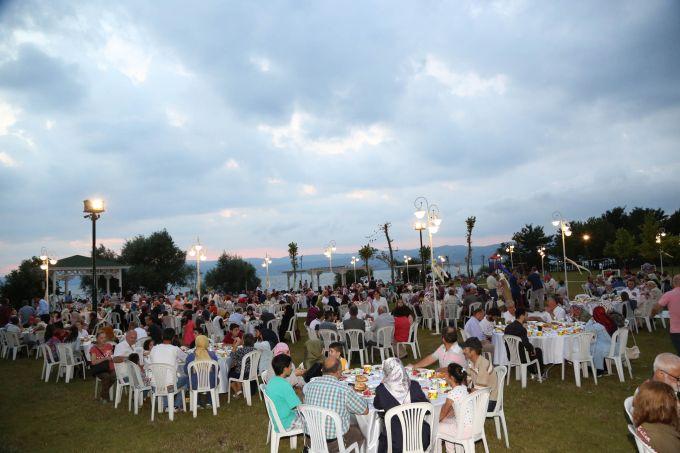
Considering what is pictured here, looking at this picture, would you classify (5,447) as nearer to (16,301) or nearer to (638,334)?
(638,334)

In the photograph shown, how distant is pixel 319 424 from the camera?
406 cm

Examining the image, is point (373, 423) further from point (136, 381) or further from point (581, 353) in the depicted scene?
point (581, 353)

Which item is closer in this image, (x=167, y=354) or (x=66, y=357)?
(x=167, y=354)

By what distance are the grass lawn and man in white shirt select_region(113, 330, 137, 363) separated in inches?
34.6

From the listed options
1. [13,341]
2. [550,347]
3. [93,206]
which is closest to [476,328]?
[550,347]

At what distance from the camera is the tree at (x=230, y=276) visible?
163ft

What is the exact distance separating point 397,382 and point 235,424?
142 inches

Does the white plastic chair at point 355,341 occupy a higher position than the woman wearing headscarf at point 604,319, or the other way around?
the woman wearing headscarf at point 604,319

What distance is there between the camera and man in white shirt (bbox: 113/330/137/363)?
8094 mm

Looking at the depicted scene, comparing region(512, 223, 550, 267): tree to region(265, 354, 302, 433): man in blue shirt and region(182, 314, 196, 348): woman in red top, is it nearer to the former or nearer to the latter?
region(182, 314, 196, 348): woman in red top

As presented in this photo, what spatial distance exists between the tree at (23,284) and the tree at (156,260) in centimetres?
710

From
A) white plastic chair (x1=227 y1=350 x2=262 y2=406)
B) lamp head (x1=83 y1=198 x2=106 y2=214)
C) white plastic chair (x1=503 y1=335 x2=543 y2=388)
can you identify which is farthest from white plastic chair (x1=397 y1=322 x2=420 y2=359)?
lamp head (x1=83 y1=198 x2=106 y2=214)

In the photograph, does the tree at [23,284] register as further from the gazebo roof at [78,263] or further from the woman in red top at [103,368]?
the woman in red top at [103,368]

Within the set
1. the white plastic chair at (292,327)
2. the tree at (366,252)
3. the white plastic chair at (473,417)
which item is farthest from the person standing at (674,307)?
the tree at (366,252)
